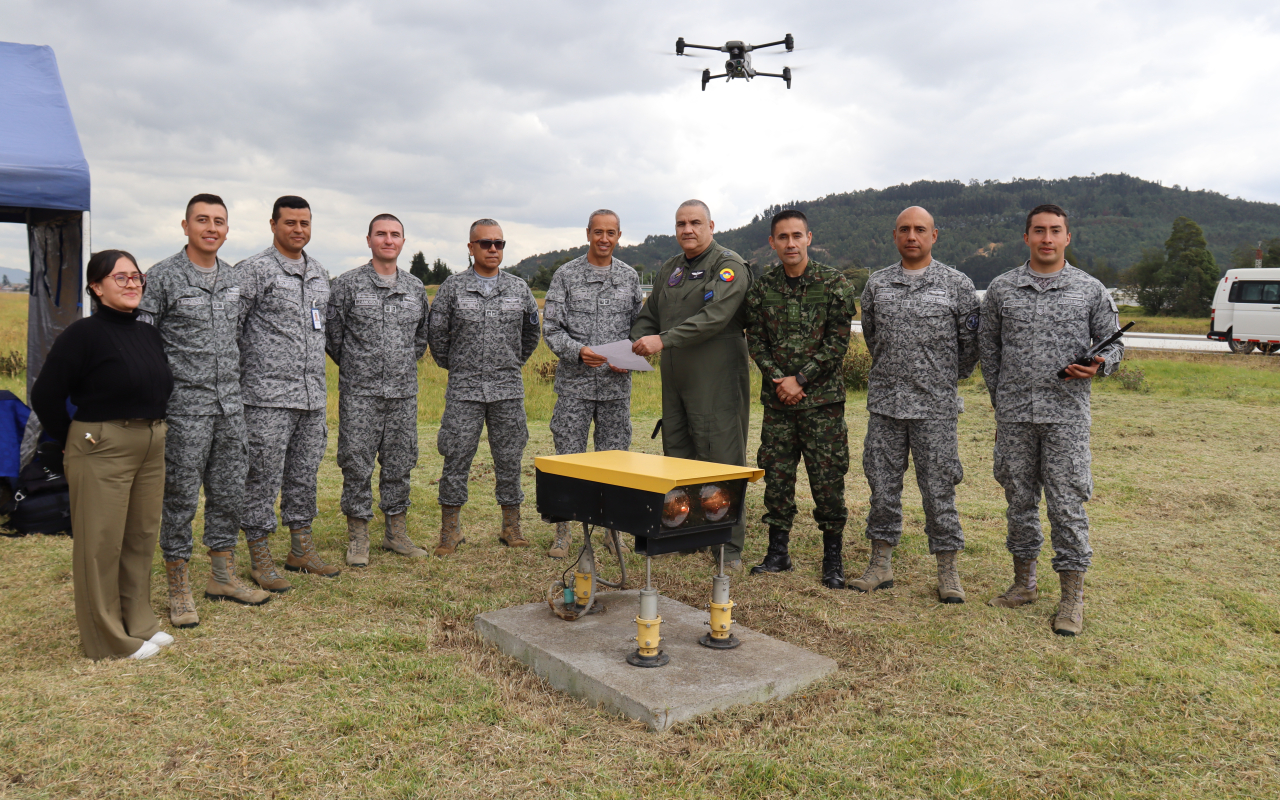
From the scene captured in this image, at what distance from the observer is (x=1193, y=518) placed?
6242 millimetres

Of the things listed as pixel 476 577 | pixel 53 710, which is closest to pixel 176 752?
pixel 53 710

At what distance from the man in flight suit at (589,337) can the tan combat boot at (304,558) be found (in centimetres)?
133

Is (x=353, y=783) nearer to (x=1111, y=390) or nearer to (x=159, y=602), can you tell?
(x=159, y=602)

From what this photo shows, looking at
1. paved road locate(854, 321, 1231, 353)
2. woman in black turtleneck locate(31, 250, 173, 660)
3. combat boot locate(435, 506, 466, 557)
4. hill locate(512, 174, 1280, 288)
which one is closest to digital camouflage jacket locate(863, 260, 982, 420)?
combat boot locate(435, 506, 466, 557)

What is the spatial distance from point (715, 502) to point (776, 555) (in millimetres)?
1712

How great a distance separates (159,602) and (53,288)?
2.65m

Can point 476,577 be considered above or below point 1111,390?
below

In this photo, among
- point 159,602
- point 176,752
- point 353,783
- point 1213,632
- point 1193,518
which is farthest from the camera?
point 1193,518

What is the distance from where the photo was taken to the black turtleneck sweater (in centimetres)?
328

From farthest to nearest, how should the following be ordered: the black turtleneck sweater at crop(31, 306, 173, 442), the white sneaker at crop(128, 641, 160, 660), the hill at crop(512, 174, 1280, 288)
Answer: the hill at crop(512, 174, 1280, 288)
the white sneaker at crop(128, 641, 160, 660)
the black turtleneck sweater at crop(31, 306, 173, 442)

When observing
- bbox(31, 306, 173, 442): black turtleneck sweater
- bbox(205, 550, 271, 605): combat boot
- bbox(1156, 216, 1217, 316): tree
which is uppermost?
bbox(1156, 216, 1217, 316): tree

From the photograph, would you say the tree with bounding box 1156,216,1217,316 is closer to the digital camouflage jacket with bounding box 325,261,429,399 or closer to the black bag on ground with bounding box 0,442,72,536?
the digital camouflage jacket with bounding box 325,261,429,399

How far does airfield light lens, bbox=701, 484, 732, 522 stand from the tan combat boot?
2.53 metres

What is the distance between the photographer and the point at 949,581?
4.42m
